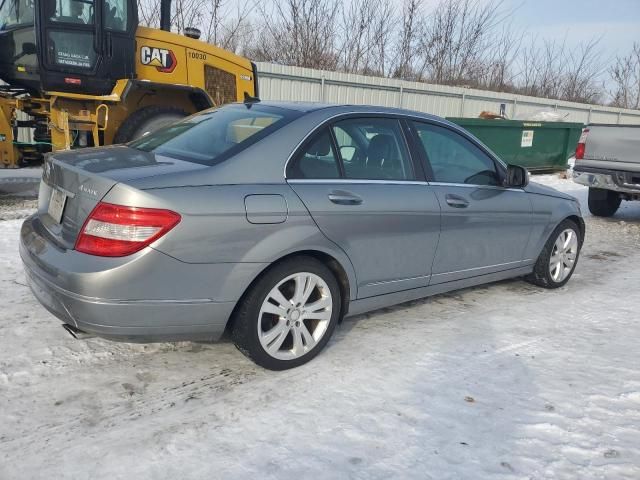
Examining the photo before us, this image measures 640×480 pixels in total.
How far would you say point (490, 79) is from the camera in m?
26.4

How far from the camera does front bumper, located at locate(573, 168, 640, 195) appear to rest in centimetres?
780

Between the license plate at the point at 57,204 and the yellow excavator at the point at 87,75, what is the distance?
428 cm

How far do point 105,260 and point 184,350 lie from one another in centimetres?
102

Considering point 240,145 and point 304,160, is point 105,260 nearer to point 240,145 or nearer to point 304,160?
point 240,145

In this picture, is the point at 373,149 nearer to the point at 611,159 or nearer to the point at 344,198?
the point at 344,198

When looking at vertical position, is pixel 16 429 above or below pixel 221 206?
below

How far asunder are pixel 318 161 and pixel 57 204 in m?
1.48

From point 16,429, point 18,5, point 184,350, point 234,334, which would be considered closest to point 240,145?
point 234,334

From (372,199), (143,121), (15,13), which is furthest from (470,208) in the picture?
(15,13)

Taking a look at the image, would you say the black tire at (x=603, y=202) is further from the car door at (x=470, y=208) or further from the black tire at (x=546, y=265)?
the car door at (x=470, y=208)

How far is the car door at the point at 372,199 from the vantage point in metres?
3.18

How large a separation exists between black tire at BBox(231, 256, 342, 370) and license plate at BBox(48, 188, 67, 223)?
1076 millimetres

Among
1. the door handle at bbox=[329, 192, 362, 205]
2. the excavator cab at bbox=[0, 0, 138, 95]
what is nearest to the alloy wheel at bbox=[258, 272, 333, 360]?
the door handle at bbox=[329, 192, 362, 205]

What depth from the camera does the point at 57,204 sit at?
Answer: 118 inches
